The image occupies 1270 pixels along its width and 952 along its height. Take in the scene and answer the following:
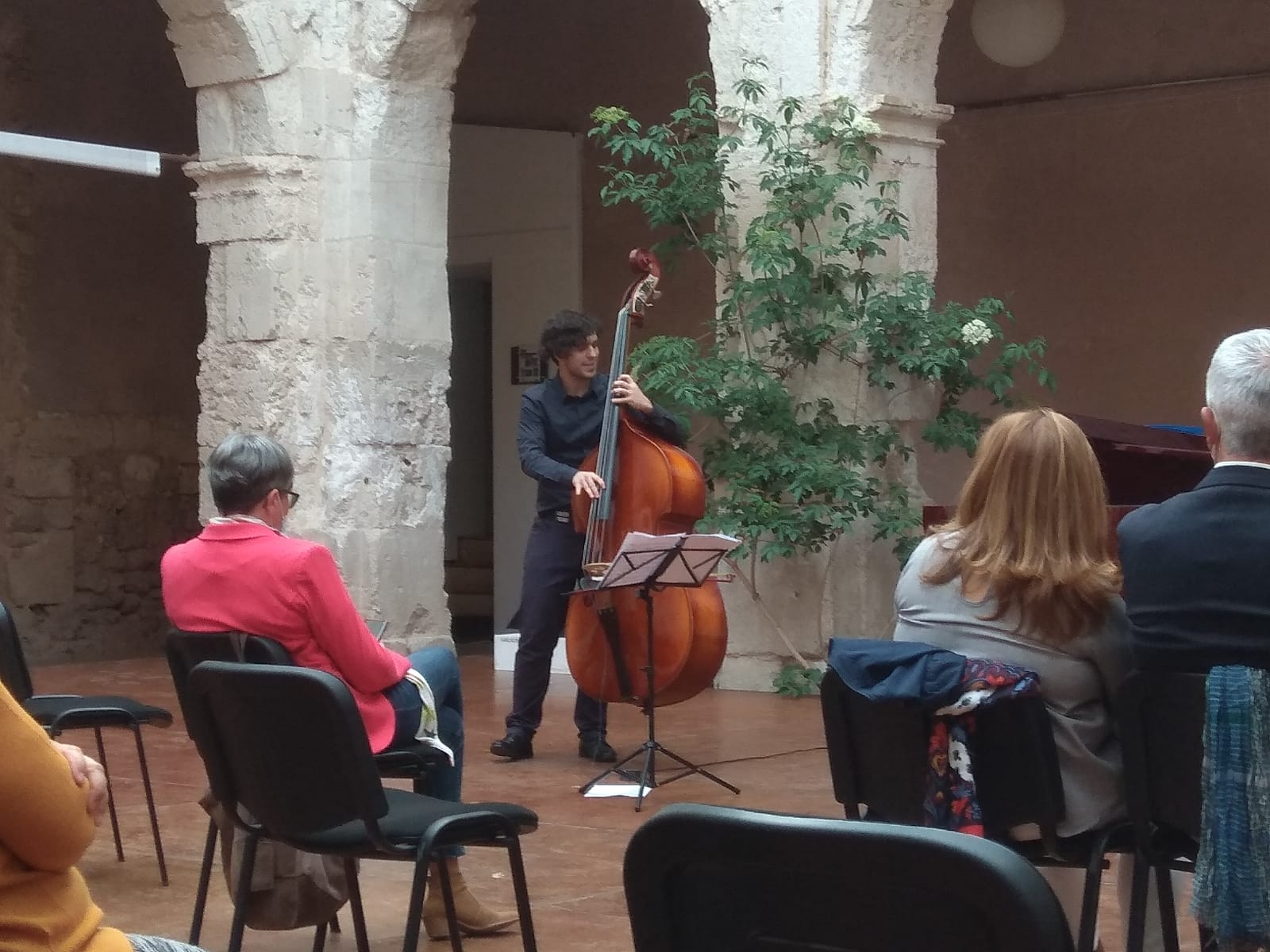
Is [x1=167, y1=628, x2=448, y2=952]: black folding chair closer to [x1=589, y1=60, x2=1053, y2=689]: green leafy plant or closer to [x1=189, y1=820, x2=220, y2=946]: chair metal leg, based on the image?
[x1=189, y1=820, x2=220, y2=946]: chair metal leg

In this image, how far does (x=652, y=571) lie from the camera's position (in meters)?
5.15

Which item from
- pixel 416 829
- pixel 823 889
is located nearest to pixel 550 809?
pixel 416 829

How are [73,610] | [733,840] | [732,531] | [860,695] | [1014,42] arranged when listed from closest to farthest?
[733,840], [860,695], [732,531], [1014,42], [73,610]

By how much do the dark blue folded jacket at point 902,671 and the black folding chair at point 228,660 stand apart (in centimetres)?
98

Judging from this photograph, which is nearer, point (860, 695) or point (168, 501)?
point (860, 695)

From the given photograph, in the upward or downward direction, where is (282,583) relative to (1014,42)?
downward

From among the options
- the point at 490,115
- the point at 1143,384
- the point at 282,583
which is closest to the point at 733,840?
the point at 282,583

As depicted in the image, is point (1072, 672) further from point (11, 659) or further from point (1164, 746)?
point (11, 659)

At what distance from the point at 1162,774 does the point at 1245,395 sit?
599 millimetres

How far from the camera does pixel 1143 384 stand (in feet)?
32.1

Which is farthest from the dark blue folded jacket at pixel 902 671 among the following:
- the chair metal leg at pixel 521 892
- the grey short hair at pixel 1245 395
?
the chair metal leg at pixel 521 892

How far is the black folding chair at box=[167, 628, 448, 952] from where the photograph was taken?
3.50 m

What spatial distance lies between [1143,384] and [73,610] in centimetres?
611

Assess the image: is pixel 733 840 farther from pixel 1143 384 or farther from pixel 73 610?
pixel 73 610
